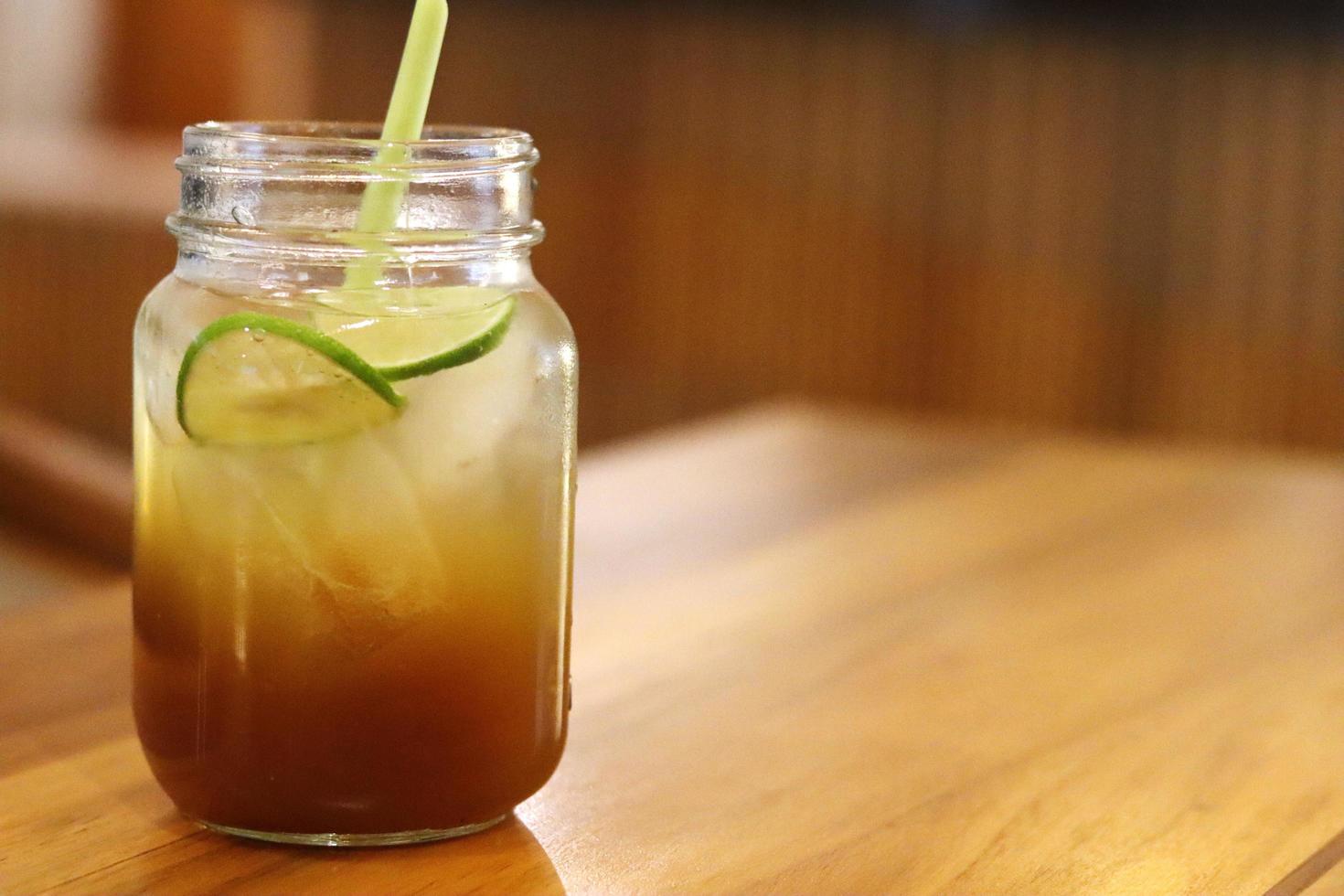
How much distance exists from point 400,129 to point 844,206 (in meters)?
2.72

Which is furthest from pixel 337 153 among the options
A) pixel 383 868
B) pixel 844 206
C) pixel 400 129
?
pixel 844 206

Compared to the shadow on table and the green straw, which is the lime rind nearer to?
the green straw

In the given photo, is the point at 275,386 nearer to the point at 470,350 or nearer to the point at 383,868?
the point at 470,350

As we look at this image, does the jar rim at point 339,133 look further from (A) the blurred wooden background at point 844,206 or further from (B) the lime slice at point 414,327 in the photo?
(A) the blurred wooden background at point 844,206

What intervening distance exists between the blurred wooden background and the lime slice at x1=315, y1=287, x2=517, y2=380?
2.40 meters

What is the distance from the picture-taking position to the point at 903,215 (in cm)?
323

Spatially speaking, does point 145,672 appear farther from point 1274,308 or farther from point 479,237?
point 1274,308

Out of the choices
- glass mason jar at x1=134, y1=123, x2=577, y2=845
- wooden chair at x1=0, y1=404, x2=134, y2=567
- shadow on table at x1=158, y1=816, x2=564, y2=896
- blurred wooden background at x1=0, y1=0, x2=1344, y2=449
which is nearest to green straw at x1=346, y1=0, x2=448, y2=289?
glass mason jar at x1=134, y1=123, x2=577, y2=845

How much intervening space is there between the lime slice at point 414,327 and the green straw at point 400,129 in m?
0.01

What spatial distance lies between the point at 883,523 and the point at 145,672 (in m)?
0.65

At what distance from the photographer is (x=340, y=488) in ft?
1.94

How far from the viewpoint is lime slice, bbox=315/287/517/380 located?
59cm

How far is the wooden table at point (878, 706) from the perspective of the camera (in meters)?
0.62

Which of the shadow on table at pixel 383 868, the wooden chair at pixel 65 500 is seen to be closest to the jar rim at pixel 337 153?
the shadow on table at pixel 383 868
